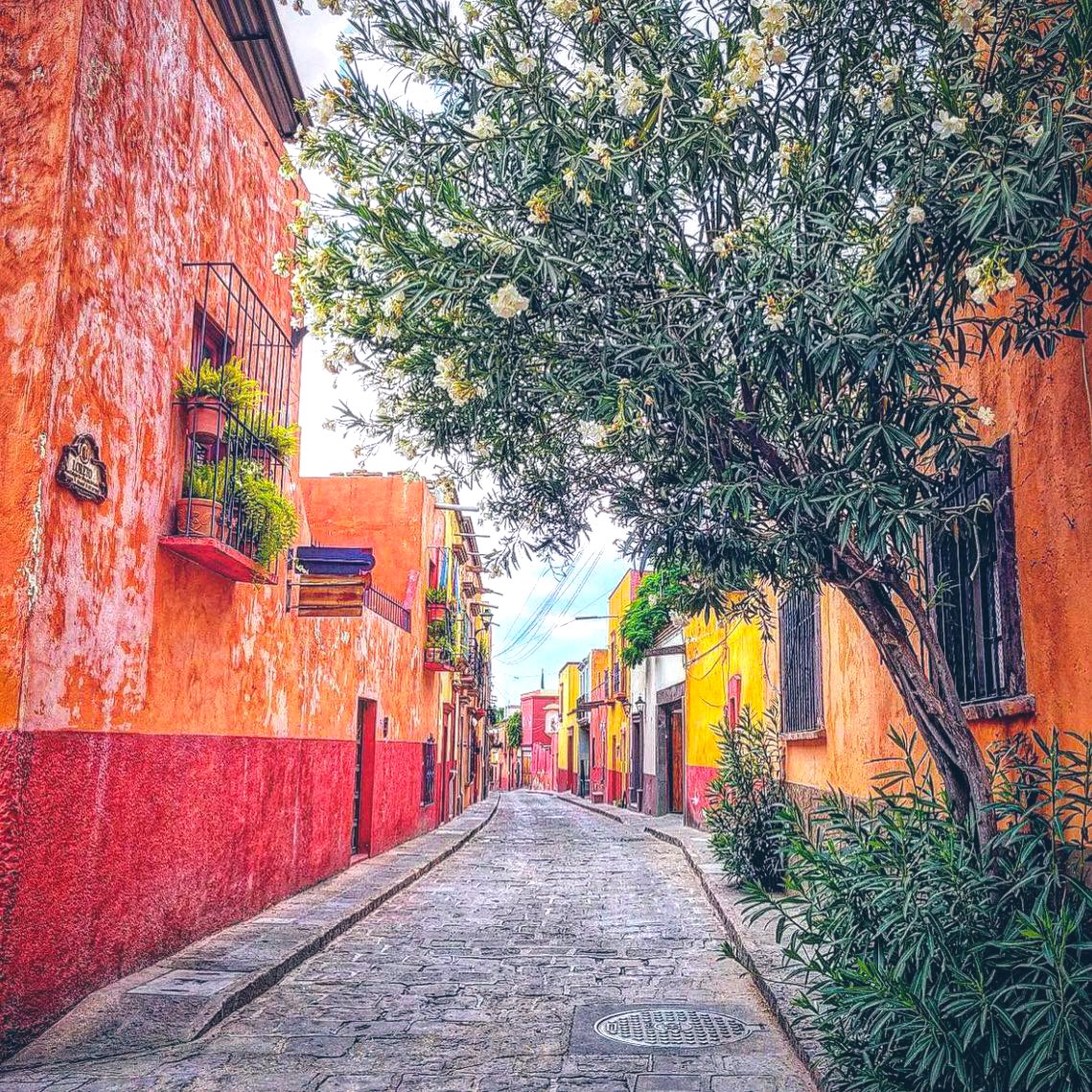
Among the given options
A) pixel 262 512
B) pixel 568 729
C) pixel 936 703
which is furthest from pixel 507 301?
pixel 568 729

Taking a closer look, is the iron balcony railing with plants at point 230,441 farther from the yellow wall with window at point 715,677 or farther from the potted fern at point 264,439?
the yellow wall with window at point 715,677

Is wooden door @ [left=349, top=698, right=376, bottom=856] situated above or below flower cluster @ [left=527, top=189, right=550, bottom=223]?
below

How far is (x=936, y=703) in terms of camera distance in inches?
179

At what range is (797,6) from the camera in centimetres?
473

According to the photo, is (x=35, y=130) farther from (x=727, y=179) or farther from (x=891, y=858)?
(x=891, y=858)

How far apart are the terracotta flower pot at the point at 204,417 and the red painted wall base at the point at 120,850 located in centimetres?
212

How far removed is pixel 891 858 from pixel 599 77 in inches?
147

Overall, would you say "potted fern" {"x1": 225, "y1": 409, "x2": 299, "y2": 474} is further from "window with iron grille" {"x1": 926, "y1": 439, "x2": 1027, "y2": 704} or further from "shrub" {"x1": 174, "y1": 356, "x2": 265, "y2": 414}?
"window with iron grille" {"x1": 926, "y1": 439, "x2": 1027, "y2": 704}

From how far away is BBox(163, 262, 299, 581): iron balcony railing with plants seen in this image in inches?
273

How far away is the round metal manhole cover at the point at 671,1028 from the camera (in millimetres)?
5617

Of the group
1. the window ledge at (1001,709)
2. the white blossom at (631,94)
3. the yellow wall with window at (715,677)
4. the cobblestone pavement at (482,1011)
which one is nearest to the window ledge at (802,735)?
the yellow wall with window at (715,677)

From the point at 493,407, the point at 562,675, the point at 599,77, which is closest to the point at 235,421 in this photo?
the point at 493,407

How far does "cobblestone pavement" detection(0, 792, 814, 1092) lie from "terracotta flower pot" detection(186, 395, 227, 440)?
149 inches

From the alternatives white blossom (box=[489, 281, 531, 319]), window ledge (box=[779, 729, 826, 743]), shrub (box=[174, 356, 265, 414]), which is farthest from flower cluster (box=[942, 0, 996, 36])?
window ledge (box=[779, 729, 826, 743])
